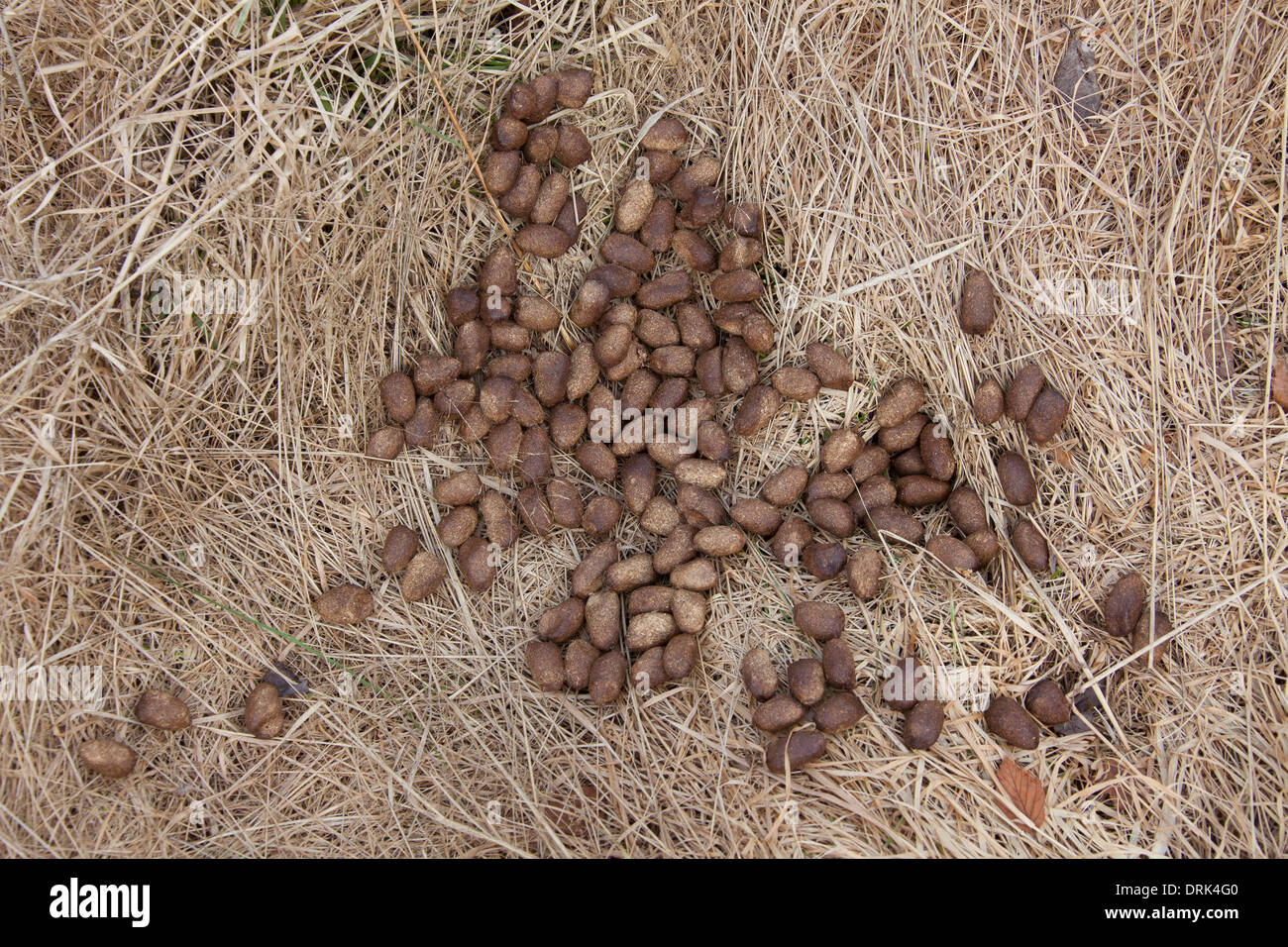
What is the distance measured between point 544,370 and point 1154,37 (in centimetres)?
238

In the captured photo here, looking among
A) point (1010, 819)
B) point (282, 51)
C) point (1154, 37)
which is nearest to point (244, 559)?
point (282, 51)

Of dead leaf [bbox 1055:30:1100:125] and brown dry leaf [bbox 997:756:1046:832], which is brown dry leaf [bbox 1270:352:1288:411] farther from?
brown dry leaf [bbox 997:756:1046:832]

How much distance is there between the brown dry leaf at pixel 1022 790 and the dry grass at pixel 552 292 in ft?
0.14

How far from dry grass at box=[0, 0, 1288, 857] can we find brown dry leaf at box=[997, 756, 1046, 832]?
0.04 metres

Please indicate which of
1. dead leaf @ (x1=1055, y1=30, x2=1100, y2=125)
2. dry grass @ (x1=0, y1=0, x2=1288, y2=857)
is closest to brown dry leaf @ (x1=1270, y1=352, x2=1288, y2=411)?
dry grass @ (x1=0, y1=0, x2=1288, y2=857)

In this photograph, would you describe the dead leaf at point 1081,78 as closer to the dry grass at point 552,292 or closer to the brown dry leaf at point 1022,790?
the dry grass at point 552,292

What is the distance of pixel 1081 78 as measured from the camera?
107 inches

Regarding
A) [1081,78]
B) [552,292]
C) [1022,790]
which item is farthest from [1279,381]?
[552,292]

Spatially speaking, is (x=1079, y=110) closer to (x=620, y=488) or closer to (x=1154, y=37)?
(x=1154, y=37)

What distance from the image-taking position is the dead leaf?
272cm

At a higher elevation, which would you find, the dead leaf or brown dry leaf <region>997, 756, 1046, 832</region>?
the dead leaf

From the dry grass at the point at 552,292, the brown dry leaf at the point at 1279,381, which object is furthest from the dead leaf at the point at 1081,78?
the brown dry leaf at the point at 1279,381

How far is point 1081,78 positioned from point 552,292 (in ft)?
6.52

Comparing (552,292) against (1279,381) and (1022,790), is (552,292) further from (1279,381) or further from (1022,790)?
(1279,381)
